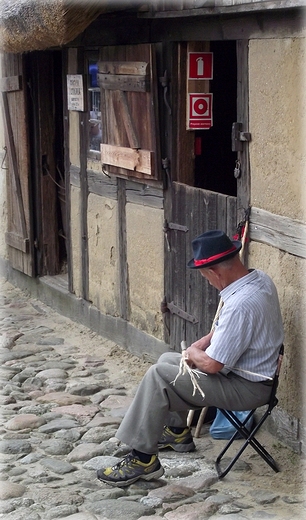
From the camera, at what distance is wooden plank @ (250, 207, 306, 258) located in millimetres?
5211

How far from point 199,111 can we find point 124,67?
0.78 m

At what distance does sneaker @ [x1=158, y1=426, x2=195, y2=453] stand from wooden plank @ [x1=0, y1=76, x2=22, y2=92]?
16.5ft

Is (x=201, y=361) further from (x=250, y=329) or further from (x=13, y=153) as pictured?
(x=13, y=153)

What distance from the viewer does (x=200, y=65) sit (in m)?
6.71

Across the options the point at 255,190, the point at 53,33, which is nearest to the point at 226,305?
the point at 255,190

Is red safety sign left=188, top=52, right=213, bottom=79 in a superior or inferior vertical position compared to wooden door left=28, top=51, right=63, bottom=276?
superior

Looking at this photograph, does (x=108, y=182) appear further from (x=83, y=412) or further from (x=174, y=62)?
(x=83, y=412)

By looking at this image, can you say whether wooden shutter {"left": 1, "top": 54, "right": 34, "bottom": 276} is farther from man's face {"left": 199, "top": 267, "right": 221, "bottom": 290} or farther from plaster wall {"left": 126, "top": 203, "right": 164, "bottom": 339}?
man's face {"left": 199, "top": 267, "right": 221, "bottom": 290}

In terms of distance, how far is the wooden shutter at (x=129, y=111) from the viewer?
6879 millimetres

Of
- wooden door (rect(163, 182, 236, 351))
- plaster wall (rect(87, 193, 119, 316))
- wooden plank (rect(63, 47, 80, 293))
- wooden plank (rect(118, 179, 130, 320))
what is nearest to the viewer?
wooden door (rect(163, 182, 236, 351))

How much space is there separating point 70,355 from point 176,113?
7.99 ft

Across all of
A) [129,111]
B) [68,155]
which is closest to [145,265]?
[129,111]

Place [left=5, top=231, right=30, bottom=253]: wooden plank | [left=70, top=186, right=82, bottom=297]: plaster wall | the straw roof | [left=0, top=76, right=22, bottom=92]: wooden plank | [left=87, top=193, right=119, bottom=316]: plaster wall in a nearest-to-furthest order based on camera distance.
Answer: the straw roof < [left=87, top=193, right=119, bottom=316]: plaster wall < [left=70, top=186, right=82, bottom=297]: plaster wall < [left=0, top=76, right=22, bottom=92]: wooden plank < [left=5, top=231, right=30, bottom=253]: wooden plank

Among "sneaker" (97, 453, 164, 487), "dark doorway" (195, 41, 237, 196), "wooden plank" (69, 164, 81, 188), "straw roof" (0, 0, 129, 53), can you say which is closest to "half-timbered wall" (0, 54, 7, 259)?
"wooden plank" (69, 164, 81, 188)
